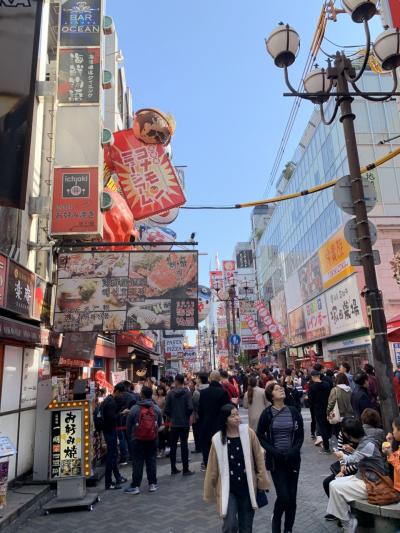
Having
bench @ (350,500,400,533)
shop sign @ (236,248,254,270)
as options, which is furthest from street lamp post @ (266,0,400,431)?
shop sign @ (236,248,254,270)

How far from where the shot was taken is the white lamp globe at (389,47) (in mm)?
6766

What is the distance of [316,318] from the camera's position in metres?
29.3

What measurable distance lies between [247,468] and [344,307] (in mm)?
20434

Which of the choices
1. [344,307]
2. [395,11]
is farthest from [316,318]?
[395,11]

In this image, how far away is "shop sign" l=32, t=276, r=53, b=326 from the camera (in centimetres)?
915

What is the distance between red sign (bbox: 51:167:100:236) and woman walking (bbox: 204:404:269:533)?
20.9 ft

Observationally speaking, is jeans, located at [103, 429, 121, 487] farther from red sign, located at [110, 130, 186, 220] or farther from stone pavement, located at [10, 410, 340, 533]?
red sign, located at [110, 130, 186, 220]

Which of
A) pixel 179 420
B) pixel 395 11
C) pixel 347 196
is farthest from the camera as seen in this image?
pixel 395 11

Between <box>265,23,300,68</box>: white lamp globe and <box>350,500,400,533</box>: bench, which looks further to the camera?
<box>265,23,300,68</box>: white lamp globe

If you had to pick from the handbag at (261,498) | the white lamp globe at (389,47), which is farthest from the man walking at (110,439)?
the white lamp globe at (389,47)

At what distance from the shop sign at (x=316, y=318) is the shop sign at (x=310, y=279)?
60 centimetres

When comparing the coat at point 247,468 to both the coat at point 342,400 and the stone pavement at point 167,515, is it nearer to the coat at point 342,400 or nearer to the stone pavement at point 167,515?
the stone pavement at point 167,515

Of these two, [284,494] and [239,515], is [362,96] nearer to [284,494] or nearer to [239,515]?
[284,494]

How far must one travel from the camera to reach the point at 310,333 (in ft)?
102
